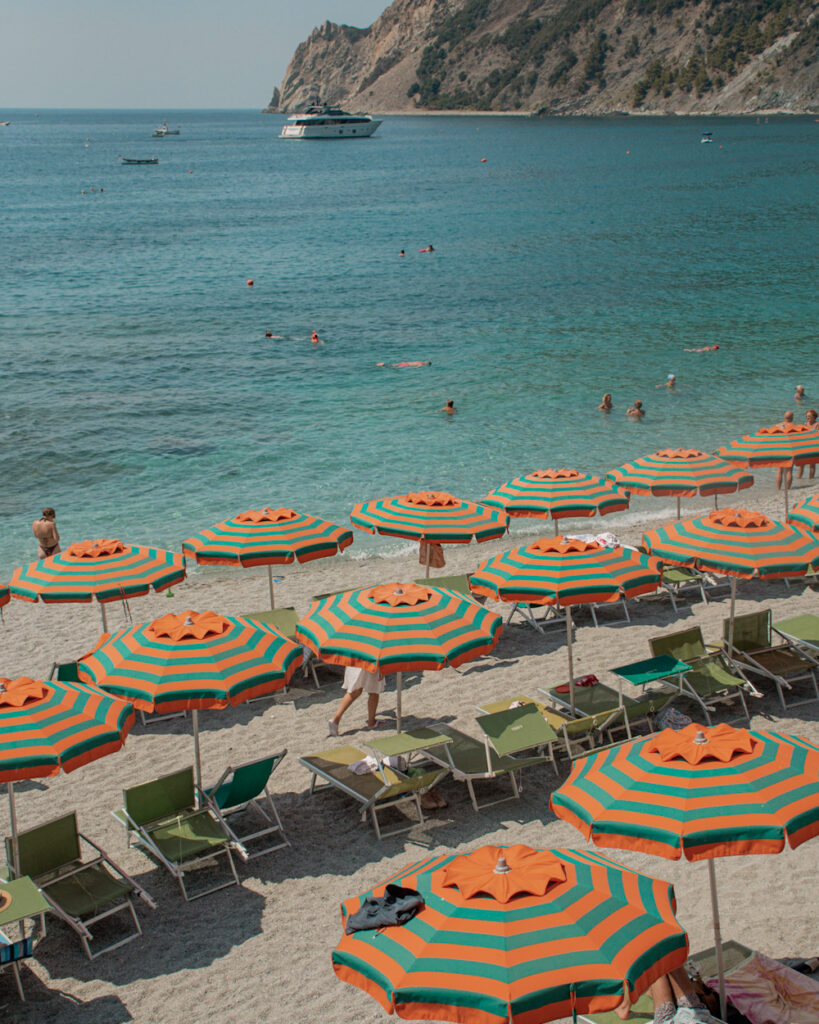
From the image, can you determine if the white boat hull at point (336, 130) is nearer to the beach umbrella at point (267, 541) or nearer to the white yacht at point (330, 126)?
the white yacht at point (330, 126)

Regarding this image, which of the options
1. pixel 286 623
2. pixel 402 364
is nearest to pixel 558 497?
pixel 286 623

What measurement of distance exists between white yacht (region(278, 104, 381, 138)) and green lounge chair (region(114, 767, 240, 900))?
Answer: 186474mm

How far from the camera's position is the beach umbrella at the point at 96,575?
37.8 feet

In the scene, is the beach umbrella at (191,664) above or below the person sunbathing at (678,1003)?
above

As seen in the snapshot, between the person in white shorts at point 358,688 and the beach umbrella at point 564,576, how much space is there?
4.84 feet

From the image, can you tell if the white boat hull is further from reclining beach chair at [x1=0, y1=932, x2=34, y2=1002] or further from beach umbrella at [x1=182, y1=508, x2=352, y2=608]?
reclining beach chair at [x1=0, y1=932, x2=34, y2=1002]

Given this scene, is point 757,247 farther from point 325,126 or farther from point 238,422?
point 325,126

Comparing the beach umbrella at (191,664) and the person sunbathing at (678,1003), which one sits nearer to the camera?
the person sunbathing at (678,1003)

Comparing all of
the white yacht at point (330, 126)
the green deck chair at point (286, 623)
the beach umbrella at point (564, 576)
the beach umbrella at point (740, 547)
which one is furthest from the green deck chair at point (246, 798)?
the white yacht at point (330, 126)

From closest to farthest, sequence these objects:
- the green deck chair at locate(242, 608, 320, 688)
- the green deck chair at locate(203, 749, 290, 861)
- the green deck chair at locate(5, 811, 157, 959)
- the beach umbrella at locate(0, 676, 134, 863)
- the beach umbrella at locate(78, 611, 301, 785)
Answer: the beach umbrella at locate(0, 676, 134, 863) < the green deck chair at locate(5, 811, 157, 959) < the beach umbrella at locate(78, 611, 301, 785) < the green deck chair at locate(203, 749, 290, 861) < the green deck chair at locate(242, 608, 320, 688)

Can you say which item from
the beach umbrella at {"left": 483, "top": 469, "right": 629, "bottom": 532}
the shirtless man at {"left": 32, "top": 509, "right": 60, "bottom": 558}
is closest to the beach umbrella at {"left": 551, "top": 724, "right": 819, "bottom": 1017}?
the beach umbrella at {"left": 483, "top": 469, "right": 629, "bottom": 532}

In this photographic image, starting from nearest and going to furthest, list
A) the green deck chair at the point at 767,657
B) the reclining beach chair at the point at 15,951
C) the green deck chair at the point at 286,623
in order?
the reclining beach chair at the point at 15,951, the green deck chair at the point at 767,657, the green deck chair at the point at 286,623

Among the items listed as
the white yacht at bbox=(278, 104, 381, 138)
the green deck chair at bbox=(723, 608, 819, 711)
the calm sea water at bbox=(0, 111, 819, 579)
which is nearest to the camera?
the green deck chair at bbox=(723, 608, 819, 711)

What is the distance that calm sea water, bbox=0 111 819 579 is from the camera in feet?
81.2
